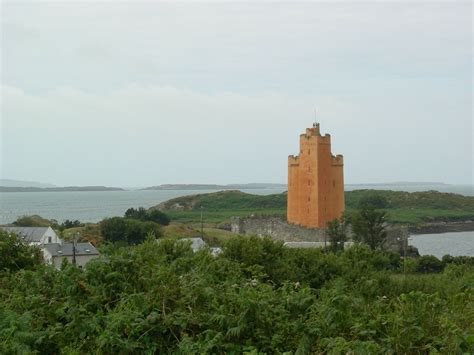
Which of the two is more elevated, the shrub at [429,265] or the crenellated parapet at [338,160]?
the crenellated parapet at [338,160]

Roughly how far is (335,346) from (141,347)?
5.58 ft

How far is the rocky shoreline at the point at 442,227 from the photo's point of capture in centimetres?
5808

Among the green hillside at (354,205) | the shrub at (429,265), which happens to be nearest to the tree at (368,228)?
the shrub at (429,265)

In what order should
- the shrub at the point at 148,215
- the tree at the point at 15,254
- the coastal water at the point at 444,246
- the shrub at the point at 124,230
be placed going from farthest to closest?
the shrub at the point at 148,215, the coastal water at the point at 444,246, the shrub at the point at 124,230, the tree at the point at 15,254

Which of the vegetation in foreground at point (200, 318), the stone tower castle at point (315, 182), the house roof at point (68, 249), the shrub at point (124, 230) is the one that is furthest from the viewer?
the shrub at point (124, 230)

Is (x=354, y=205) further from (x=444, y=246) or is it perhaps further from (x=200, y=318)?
(x=200, y=318)

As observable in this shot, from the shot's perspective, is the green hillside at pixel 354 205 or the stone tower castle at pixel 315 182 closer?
the stone tower castle at pixel 315 182

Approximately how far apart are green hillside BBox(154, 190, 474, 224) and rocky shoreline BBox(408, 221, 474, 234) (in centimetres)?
248

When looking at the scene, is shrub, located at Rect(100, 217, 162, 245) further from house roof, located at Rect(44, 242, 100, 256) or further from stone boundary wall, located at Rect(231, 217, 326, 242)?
house roof, located at Rect(44, 242, 100, 256)

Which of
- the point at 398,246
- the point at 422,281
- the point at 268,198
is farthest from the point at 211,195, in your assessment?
the point at 422,281

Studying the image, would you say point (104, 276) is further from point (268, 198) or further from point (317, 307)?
point (268, 198)

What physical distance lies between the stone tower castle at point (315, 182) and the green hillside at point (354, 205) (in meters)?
32.0

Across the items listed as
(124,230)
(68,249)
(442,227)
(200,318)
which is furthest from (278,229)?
(442,227)

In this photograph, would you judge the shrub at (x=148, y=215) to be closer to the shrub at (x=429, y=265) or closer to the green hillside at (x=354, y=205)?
the green hillside at (x=354, y=205)
